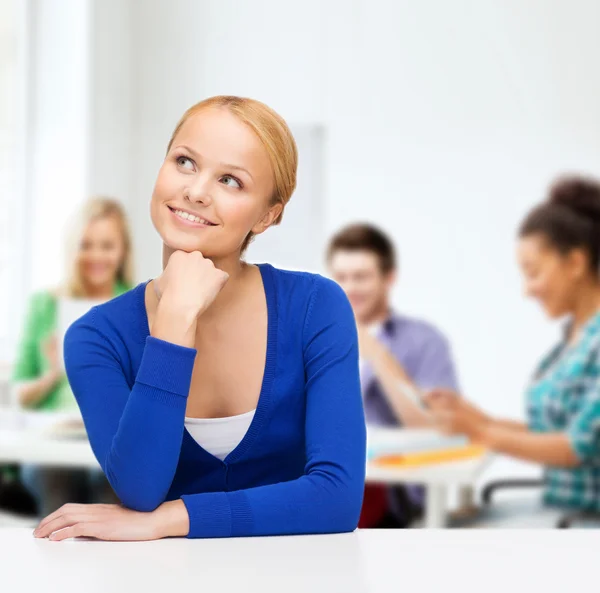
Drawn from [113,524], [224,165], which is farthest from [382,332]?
[113,524]

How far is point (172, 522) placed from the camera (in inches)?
37.6

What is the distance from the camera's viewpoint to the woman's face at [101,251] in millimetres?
3277

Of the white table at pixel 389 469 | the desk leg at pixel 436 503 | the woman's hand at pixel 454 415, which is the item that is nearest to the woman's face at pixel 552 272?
the woman's hand at pixel 454 415

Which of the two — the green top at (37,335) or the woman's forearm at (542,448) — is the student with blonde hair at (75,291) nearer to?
the green top at (37,335)

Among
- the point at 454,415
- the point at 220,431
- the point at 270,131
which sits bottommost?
the point at 454,415

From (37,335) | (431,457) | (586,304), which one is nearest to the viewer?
(431,457)

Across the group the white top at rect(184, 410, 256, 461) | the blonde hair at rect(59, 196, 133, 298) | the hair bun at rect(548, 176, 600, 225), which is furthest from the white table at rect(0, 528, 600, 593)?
the blonde hair at rect(59, 196, 133, 298)

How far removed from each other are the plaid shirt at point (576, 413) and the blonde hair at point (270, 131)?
157 centimetres

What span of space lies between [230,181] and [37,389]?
2358 mm

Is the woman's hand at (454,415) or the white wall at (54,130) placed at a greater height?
the white wall at (54,130)

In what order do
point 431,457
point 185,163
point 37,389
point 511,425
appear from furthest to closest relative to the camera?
point 37,389 < point 511,425 < point 431,457 < point 185,163

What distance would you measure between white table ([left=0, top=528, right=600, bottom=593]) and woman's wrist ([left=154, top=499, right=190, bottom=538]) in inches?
0.6

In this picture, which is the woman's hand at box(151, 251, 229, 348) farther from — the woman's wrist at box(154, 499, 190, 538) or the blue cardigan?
the woman's wrist at box(154, 499, 190, 538)

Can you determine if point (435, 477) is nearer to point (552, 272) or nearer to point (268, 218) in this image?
point (552, 272)
